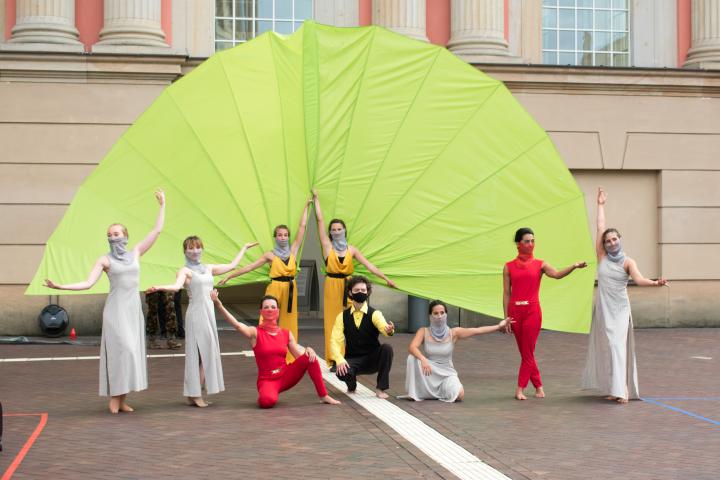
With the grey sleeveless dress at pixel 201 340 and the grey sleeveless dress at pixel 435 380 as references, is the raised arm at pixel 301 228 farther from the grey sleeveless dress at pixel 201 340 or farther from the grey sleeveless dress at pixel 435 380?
the grey sleeveless dress at pixel 435 380

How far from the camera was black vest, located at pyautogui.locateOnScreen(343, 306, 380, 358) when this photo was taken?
478 inches

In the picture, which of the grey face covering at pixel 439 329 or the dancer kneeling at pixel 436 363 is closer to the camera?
the dancer kneeling at pixel 436 363

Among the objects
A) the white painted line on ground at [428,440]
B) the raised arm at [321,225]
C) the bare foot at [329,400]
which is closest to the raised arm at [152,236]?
the raised arm at [321,225]

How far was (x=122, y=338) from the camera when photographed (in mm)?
11086

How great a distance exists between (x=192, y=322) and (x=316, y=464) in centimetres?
336

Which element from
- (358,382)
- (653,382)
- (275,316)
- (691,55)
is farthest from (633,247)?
(275,316)

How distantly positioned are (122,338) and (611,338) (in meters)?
4.66

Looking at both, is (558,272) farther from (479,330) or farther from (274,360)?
(274,360)

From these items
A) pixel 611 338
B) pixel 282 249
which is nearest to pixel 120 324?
pixel 282 249

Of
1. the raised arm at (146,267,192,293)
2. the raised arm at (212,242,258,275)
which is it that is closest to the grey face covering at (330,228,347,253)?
the raised arm at (212,242,258,275)

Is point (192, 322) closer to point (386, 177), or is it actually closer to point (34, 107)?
point (386, 177)

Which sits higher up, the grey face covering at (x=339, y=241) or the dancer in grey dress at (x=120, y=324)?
the grey face covering at (x=339, y=241)

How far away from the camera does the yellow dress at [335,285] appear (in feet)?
43.2

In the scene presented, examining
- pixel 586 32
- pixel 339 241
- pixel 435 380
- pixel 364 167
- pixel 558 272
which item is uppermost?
pixel 586 32
